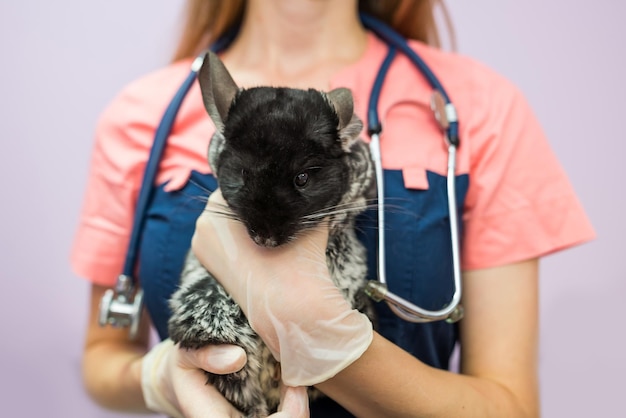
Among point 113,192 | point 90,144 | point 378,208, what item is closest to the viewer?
point 378,208

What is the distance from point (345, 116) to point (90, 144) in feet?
4.35

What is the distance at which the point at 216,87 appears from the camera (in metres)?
1.05

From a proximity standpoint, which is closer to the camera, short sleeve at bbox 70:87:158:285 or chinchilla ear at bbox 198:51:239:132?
chinchilla ear at bbox 198:51:239:132

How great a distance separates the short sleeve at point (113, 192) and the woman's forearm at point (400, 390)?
0.60m

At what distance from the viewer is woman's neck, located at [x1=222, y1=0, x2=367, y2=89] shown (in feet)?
4.96

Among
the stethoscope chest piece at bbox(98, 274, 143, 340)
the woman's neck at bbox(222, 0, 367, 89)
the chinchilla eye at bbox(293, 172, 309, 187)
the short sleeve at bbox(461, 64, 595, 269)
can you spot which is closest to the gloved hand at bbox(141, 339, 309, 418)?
the stethoscope chest piece at bbox(98, 274, 143, 340)

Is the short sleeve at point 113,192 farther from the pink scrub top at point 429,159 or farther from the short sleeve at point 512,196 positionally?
the short sleeve at point 512,196

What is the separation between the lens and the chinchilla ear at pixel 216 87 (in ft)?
3.44

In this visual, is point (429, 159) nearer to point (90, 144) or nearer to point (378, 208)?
point (378, 208)

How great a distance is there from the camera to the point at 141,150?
149cm

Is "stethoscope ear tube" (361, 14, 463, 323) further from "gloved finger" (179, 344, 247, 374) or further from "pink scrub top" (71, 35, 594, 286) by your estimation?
"gloved finger" (179, 344, 247, 374)

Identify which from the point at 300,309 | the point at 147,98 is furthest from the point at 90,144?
the point at 300,309

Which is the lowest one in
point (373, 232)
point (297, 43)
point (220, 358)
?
point (220, 358)

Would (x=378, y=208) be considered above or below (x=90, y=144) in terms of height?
below
